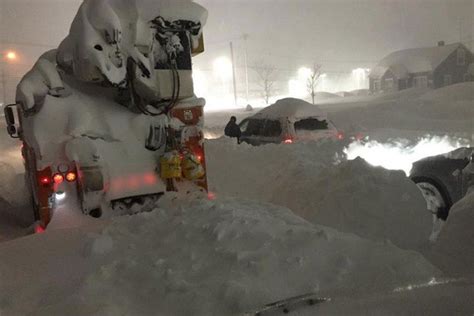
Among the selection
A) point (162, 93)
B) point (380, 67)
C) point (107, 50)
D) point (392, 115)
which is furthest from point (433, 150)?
point (380, 67)

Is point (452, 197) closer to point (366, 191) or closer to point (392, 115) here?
point (366, 191)

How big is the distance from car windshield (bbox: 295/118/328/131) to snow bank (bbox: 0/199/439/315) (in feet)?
22.7

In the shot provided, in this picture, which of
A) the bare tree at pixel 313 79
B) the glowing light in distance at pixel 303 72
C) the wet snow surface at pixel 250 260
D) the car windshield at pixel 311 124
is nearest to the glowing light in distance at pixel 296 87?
the glowing light in distance at pixel 303 72

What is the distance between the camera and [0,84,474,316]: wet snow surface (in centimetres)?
271

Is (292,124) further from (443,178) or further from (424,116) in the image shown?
(424,116)

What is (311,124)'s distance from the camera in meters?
11.0

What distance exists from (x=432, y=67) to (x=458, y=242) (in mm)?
49354

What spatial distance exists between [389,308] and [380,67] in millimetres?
→ 55971

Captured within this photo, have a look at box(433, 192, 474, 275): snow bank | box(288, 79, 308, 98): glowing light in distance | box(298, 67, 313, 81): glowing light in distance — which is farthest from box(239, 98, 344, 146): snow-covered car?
box(298, 67, 313, 81): glowing light in distance

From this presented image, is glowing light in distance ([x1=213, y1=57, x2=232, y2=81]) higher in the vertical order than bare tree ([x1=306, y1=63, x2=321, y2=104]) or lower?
higher

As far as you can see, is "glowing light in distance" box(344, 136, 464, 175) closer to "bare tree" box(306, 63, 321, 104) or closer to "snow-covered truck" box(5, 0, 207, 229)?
"snow-covered truck" box(5, 0, 207, 229)

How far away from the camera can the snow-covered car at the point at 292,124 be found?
35.1ft

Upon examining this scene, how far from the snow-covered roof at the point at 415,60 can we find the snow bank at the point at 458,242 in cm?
4873

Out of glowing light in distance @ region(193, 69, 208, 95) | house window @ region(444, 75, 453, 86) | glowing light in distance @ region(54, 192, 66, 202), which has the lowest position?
glowing light in distance @ region(54, 192, 66, 202)
